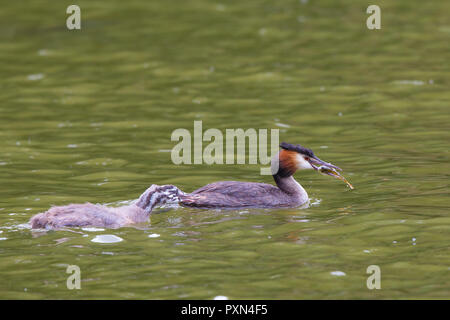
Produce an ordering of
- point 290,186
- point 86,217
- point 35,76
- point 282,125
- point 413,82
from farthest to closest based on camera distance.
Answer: point 35,76 → point 413,82 → point 282,125 → point 290,186 → point 86,217

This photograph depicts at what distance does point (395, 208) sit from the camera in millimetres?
12430

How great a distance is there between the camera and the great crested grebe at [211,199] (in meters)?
11.7

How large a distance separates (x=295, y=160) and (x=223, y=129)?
4.42 metres

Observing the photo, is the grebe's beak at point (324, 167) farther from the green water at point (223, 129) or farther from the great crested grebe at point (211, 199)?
the green water at point (223, 129)

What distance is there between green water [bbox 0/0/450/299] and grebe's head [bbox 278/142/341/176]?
554mm

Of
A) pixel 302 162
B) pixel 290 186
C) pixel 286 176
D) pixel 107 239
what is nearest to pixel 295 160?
pixel 302 162

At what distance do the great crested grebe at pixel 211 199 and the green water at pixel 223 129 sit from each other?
0.19 metres

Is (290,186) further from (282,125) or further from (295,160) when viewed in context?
(282,125)

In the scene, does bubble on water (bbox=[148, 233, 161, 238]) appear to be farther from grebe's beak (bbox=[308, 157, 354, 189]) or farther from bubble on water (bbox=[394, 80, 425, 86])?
bubble on water (bbox=[394, 80, 425, 86])

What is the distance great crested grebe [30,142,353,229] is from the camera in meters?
11.7

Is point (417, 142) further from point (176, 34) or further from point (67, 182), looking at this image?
point (176, 34)

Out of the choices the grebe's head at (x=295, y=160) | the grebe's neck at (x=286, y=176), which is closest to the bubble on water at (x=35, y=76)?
the grebe's neck at (x=286, y=176)

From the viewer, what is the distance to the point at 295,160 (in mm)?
13398

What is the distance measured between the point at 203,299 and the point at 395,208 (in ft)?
13.2
